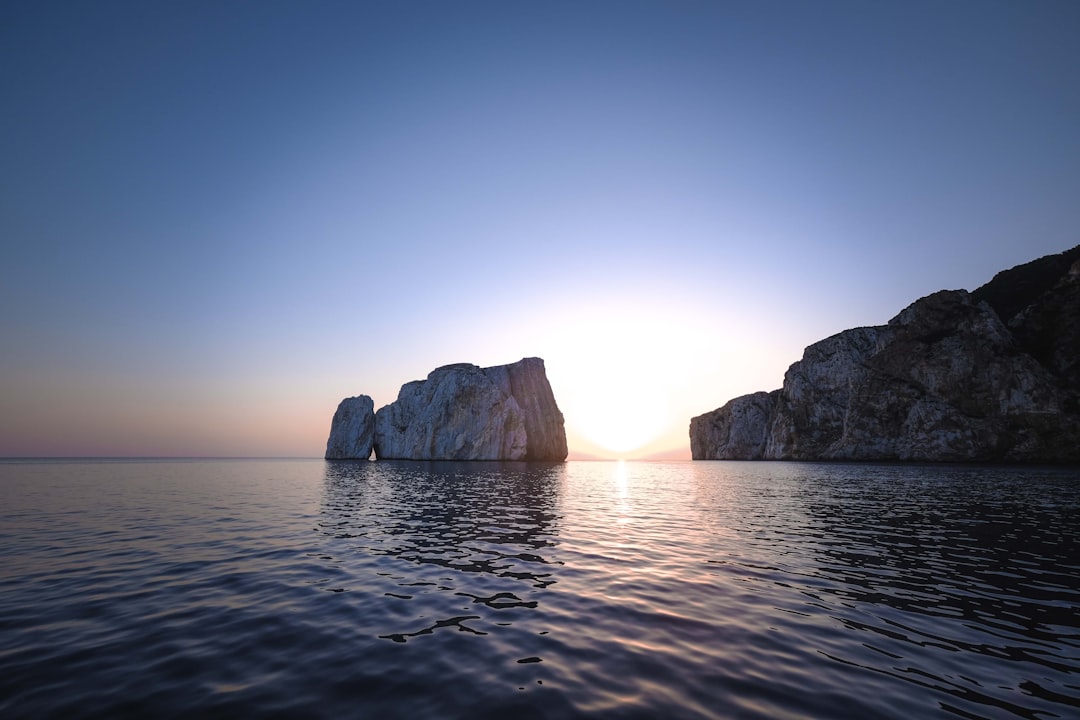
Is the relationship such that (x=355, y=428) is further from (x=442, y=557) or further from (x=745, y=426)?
(x=745, y=426)

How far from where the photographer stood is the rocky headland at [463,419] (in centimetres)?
10838

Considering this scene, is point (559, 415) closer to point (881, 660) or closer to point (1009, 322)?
point (1009, 322)

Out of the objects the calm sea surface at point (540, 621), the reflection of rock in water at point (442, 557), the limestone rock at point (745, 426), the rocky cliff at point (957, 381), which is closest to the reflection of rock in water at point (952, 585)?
the calm sea surface at point (540, 621)

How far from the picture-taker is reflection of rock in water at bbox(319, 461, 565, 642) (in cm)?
1034

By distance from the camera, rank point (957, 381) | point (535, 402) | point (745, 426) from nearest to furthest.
Result: point (957, 381) → point (535, 402) → point (745, 426)

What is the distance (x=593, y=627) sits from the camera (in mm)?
9195

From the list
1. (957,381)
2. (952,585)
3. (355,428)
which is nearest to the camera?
(952,585)

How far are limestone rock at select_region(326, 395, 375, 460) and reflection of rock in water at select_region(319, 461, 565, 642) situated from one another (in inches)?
4041

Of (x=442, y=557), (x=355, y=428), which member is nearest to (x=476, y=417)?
(x=355, y=428)

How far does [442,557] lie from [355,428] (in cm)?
12323

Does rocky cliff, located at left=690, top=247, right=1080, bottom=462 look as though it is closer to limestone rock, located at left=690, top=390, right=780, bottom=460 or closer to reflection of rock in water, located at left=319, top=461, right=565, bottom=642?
limestone rock, located at left=690, top=390, right=780, bottom=460

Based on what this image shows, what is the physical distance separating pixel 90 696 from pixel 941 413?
122 metres

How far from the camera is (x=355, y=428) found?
421 feet

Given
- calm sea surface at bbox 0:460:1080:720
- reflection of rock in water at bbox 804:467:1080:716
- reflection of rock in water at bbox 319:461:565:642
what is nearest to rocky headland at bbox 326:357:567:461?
reflection of rock in water at bbox 319:461:565:642
